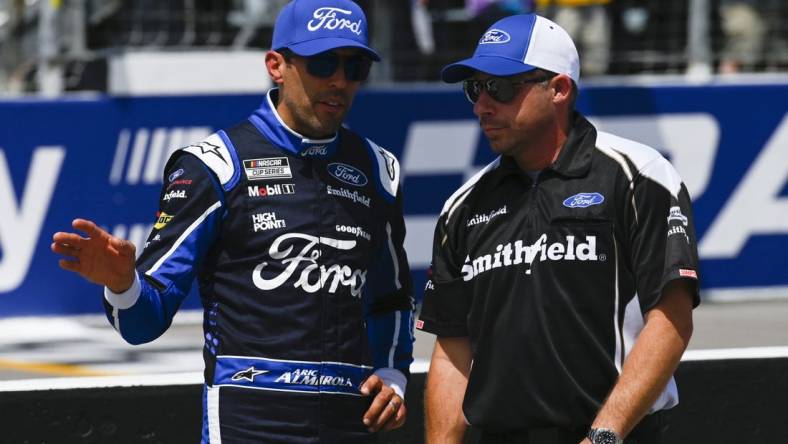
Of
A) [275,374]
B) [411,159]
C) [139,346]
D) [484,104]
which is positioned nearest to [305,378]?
[275,374]

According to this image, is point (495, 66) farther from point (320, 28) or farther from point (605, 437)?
point (605, 437)

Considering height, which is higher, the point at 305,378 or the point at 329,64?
the point at 329,64

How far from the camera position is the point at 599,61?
10.8 m

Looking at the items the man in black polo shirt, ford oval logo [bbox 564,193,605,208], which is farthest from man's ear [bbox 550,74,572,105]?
ford oval logo [bbox 564,193,605,208]

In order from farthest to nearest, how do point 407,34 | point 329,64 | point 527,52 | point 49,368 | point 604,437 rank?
point 407,34
point 49,368
point 329,64
point 527,52
point 604,437

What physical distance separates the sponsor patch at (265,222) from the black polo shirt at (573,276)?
1.90ft

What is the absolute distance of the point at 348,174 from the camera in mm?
3957

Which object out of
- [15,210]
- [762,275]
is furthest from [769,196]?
[15,210]

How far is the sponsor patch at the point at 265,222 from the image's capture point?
3771mm

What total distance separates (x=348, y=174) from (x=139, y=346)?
13.4 feet

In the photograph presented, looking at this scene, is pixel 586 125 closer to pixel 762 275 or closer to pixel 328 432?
pixel 328 432

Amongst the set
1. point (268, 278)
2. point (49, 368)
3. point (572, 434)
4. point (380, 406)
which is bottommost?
point (49, 368)

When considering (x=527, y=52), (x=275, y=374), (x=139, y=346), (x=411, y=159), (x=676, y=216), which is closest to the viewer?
(x=676, y=216)

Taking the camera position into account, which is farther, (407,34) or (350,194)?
(407,34)
